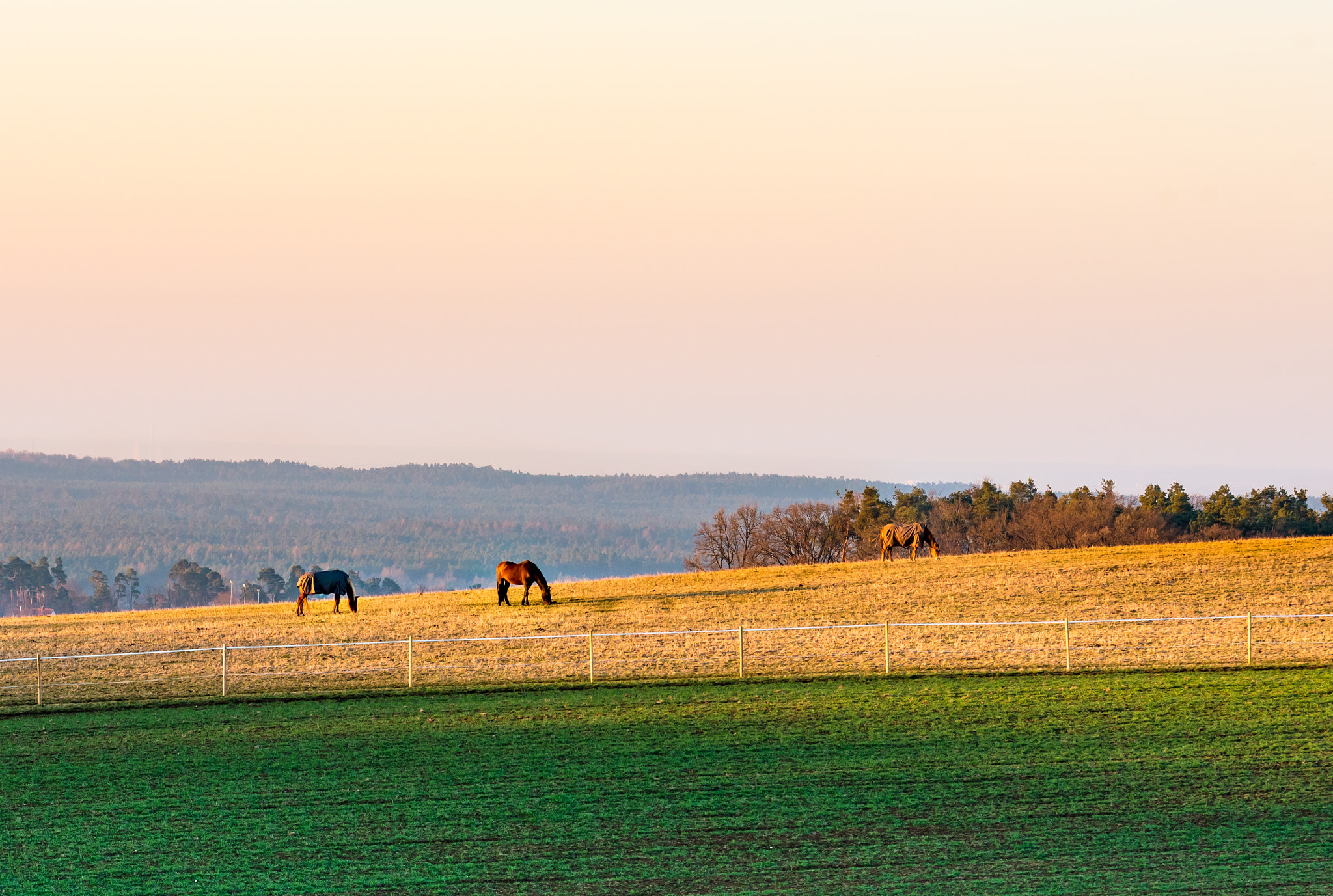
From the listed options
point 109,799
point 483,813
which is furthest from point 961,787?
point 109,799

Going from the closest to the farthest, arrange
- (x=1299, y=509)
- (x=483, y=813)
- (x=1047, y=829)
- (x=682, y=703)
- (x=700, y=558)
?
(x=1047, y=829) → (x=483, y=813) → (x=682, y=703) → (x=1299, y=509) → (x=700, y=558)

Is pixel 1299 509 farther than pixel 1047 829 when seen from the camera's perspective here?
Yes

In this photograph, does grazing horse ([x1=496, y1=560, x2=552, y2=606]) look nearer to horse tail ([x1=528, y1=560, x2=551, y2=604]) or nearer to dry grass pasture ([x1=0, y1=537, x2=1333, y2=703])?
horse tail ([x1=528, y1=560, x2=551, y2=604])

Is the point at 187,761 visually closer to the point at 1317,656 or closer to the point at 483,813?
the point at 483,813

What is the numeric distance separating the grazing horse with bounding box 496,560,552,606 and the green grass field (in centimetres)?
1942

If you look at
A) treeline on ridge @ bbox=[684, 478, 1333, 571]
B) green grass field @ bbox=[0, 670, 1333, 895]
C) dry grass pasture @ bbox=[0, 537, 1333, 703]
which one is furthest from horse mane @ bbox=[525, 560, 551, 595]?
treeline on ridge @ bbox=[684, 478, 1333, 571]

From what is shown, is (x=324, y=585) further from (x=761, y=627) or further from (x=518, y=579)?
(x=761, y=627)

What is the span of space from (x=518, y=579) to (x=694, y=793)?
97.1 ft

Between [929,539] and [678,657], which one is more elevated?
[929,539]

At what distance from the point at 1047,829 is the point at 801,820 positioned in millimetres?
3087

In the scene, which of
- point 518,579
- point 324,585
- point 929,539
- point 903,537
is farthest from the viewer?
point 903,537

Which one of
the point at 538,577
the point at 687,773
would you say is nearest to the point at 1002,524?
the point at 538,577

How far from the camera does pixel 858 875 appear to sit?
14.3 meters

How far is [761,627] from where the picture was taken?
40.3 meters
